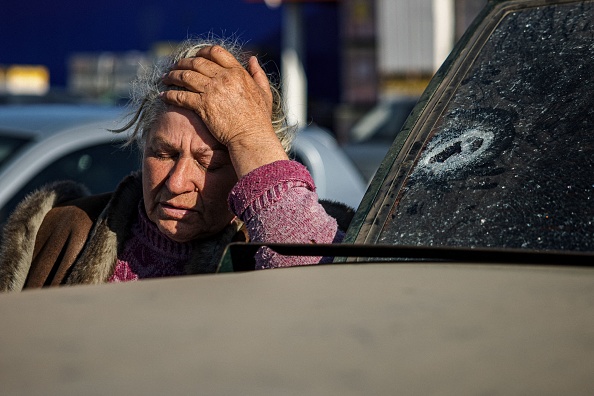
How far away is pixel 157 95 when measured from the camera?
244cm

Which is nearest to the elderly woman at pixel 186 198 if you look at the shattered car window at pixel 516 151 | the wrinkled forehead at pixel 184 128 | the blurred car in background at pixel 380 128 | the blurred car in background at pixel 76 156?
the wrinkled forehead at pixel 184 128

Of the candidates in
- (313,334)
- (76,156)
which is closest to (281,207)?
(313,334)

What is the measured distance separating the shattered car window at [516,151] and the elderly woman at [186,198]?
0.49m

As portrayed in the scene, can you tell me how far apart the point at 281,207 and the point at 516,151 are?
0.64m

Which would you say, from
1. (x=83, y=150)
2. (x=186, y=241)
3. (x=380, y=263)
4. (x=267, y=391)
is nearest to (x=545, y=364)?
(x=267, y=391)

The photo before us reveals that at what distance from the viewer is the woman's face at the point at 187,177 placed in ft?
7.70

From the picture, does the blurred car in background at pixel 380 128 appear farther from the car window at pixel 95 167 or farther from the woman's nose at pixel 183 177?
the woman's nose at pixel 183 177

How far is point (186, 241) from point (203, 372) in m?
1.53

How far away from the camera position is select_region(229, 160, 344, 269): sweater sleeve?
2.03m

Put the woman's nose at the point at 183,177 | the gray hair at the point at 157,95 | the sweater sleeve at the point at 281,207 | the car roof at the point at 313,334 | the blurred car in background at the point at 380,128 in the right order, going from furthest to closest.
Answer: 1. the blurred car in background at the point at 380,128
2. the gray hair at the point at 157,95
3. the woman's nose at the point at 183,177
4. the sweater sleeve at the point at 281,207
5. the car roof at the point at 313,334

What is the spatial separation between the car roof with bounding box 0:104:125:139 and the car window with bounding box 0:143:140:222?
14cm

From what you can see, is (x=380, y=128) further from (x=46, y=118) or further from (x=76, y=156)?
(x=76, y=156)

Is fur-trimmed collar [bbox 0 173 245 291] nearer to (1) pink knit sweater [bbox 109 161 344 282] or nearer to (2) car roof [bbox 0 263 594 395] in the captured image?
(1) pink knit sweater [bbox 109 161 344 282]

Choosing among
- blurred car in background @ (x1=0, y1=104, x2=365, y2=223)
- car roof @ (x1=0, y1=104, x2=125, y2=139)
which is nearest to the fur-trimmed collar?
blurred car in background @ (x1=0, y1=104, x2=365, y2=223)
